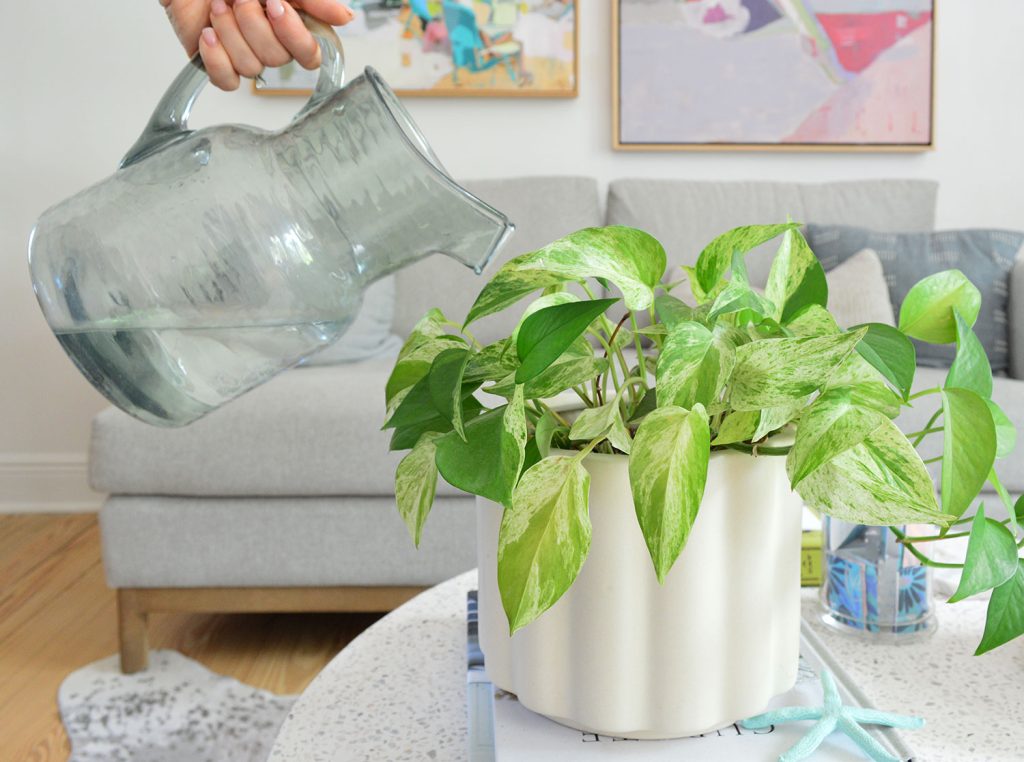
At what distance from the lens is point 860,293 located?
2.12 metres

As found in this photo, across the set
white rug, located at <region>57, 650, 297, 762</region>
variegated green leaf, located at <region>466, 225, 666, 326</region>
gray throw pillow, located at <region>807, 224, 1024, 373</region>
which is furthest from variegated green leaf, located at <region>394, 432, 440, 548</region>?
gray throw pillow, located at <region>807, 224, 1024, 373</region>

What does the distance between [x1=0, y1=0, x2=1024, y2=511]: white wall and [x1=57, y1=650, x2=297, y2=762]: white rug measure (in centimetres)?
125

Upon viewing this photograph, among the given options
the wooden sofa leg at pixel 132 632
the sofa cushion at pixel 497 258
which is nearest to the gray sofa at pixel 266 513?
the wooden sofa leg at pixel 132 632

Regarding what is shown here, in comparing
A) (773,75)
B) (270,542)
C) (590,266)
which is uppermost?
(773,75)

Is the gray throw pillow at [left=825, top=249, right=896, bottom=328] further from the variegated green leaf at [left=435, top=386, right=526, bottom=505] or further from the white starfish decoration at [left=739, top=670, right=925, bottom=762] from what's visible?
the variegated green leaf at [left=435, top=386, right=526, bottom=505]

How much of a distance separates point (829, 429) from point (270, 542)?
1.41 meters

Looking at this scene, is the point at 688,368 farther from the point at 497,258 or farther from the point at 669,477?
the point at 497,258

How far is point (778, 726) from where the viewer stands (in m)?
0.65

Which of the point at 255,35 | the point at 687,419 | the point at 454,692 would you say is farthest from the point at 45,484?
the point at 687,419

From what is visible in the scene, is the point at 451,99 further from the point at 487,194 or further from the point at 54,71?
the point at 54,71

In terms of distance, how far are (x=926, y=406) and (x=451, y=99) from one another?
154cm

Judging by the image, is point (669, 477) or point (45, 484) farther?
point (45, 484)

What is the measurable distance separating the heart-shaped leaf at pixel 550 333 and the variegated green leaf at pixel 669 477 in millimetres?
56

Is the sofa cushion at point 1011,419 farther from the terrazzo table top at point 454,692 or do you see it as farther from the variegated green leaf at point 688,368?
the variegated green leaf at point 688,368
